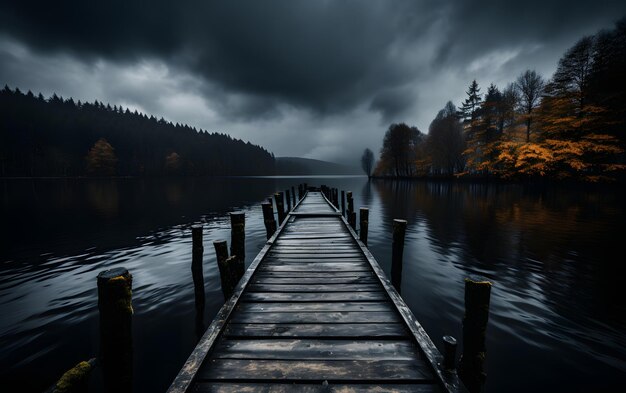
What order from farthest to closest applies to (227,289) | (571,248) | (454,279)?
(571,248) → (454,279) → (227,289)

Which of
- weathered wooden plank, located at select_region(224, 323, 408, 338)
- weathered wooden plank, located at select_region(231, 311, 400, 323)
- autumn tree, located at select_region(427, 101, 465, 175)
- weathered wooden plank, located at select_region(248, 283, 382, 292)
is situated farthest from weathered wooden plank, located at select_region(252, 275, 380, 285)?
autumn tree, located at select_region(427, 101, 465, 175)

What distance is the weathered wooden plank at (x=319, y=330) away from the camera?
345cm

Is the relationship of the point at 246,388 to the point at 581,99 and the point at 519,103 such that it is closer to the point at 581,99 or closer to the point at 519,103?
the point at 581,99

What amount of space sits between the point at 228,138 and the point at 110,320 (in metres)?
166

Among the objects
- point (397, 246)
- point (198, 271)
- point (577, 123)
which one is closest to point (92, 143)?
point (198, 271)

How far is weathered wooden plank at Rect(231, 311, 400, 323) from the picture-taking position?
12.5 ft

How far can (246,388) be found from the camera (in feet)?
8.52

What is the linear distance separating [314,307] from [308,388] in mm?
1639

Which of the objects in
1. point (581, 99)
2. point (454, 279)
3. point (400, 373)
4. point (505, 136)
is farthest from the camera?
point (505, 136)

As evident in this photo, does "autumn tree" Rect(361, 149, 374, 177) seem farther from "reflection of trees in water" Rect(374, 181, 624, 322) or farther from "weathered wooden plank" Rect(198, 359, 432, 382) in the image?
"weathered wooden plank" Rect(198, 359, 432, 382)

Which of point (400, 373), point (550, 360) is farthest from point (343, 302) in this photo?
point (550, 360)

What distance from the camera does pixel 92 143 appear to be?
292ft

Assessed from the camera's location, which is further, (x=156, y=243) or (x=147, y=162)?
(x=147, y=162)

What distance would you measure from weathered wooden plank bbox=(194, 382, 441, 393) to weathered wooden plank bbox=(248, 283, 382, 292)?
86.2 inches
